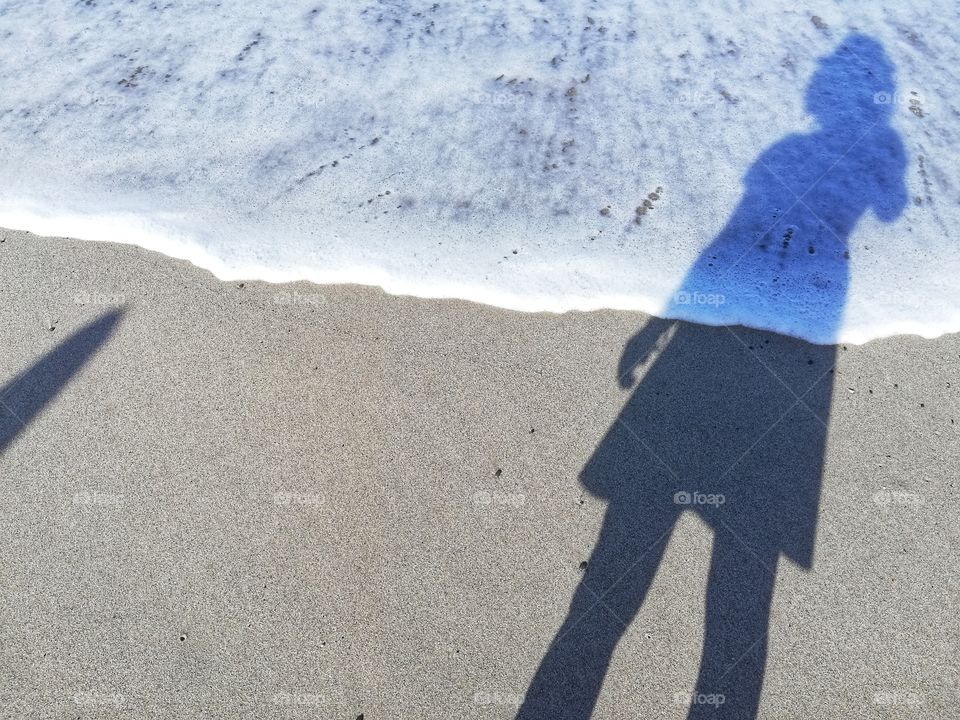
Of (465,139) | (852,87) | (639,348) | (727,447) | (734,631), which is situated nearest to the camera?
(734,631)

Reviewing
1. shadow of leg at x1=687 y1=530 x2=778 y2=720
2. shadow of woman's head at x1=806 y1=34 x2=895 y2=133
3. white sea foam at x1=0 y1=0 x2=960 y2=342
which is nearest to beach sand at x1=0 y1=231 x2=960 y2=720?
shadow of leg at x1=687 y1=530 x2=778 y2=720

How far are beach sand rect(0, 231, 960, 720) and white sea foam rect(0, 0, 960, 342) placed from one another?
44 cm

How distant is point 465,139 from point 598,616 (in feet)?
12.6

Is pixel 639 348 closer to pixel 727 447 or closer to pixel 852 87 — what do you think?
pixel 727 447

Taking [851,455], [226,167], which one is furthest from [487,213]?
[851,455]

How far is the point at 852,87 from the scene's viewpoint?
546 cm

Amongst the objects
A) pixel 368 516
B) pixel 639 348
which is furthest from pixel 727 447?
pixel 368 516

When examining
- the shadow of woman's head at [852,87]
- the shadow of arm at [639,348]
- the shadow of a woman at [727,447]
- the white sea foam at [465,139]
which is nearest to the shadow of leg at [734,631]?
the shadow of a woman at [727,447]

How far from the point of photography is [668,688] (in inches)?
121

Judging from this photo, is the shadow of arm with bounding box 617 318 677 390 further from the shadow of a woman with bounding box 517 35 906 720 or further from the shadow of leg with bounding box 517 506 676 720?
the shadow of leg with bounding box 517 506 676 720

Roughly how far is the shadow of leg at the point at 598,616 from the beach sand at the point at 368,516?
6 cm

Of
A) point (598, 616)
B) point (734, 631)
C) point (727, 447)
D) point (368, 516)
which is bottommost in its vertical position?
point (734, 631)

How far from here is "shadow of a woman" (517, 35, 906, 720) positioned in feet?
10.3

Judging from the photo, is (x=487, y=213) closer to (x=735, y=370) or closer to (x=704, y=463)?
(x=735, y=370)
